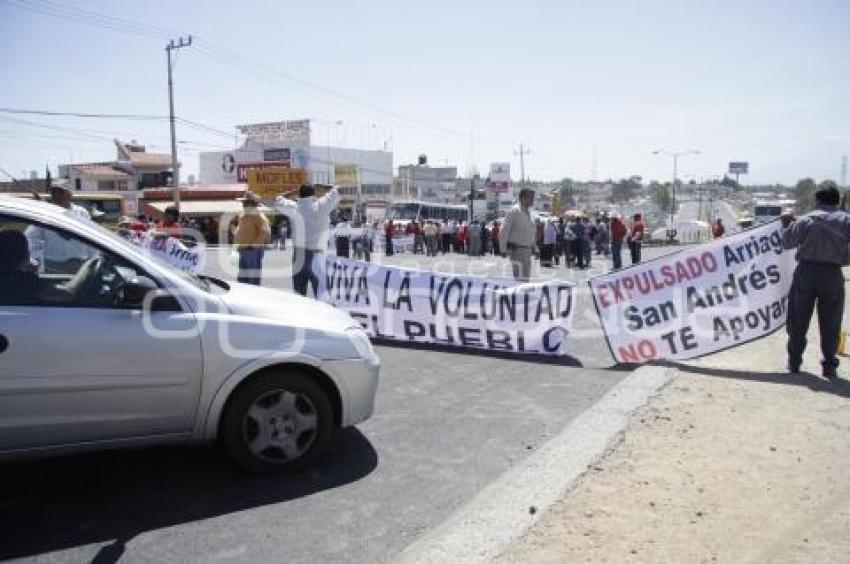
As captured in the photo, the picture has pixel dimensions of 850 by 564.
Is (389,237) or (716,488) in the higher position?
(389,237)

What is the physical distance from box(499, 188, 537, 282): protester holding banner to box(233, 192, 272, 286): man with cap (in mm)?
3246

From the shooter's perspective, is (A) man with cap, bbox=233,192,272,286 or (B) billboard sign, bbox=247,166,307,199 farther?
(B) billboard sign, bbox=247,166,307,199

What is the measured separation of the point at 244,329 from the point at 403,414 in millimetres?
1890

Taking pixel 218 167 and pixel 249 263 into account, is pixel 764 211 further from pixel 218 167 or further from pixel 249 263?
pixel 218 167

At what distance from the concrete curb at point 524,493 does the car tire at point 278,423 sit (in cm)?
113

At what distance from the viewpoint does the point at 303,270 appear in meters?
9.07

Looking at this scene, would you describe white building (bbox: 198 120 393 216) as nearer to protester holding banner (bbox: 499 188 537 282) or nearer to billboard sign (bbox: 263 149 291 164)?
billboard sign (bbox: 263 149 291 164)

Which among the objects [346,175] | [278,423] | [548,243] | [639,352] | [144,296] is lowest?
[639,352]

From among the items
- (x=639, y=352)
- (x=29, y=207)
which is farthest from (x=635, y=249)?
(x=29, y=207)

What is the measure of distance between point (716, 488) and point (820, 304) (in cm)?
351

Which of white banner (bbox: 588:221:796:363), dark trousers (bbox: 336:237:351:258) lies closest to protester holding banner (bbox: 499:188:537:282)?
white banner (bbox: 588:221:796:363)

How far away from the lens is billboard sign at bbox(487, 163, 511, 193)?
59216mm

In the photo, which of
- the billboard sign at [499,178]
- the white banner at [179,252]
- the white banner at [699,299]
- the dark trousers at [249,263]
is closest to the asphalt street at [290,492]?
the white banner at [699,299]

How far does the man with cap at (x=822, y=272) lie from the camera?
21.1ft
